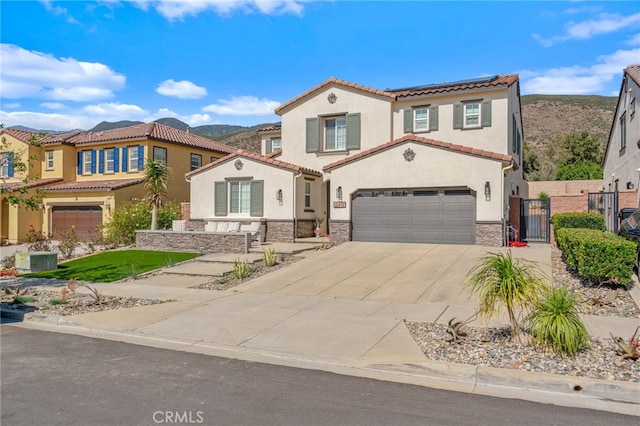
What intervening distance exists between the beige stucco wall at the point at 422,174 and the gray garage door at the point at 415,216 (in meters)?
0.35

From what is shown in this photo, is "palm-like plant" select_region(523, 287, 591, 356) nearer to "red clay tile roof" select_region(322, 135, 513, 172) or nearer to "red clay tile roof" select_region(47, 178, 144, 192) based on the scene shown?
"red clay tile roof" select_region(322, 135, 513, 172)

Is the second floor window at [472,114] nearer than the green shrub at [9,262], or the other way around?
the green shrub at [9,262]

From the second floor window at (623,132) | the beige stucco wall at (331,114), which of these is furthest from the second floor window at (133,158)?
the second floor window at (623,132)

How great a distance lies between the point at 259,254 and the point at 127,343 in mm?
10058

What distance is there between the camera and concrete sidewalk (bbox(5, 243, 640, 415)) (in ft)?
18.9

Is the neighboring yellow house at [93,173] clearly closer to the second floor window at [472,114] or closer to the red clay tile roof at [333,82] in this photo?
the red clay tile roof at [333,82]

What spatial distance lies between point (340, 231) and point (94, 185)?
1743cm

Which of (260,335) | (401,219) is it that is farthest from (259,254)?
(260,335)

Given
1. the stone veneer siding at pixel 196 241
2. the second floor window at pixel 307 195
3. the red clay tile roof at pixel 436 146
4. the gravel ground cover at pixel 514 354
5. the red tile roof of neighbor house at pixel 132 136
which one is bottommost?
the gravel ground cover at pixel 514 354

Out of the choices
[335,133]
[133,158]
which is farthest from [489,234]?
[133,158]

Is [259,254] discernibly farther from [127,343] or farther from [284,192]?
[127,343]

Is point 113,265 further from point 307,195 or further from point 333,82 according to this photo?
point 333,82

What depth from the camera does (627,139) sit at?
68.6ft

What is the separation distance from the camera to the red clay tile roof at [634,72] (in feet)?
61.2
